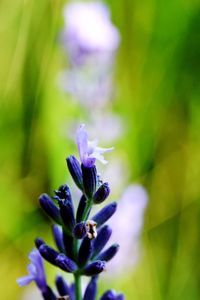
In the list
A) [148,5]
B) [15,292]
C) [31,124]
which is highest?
[148,5]

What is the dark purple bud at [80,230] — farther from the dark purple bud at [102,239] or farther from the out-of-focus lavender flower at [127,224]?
the out-of-focus lavender flower at [127,224]

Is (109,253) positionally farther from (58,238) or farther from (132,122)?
(132,122)

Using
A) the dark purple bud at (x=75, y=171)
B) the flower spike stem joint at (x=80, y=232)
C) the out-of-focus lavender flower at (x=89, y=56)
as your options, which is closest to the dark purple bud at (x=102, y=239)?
the flower spike stem joint at (x=80, y=232)

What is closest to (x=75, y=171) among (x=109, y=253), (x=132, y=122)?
(x=109, y=253)

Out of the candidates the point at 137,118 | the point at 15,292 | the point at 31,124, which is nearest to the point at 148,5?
the point at 137,118

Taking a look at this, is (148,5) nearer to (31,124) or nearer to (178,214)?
(31,124)

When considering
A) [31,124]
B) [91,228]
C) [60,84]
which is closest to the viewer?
[91,228]

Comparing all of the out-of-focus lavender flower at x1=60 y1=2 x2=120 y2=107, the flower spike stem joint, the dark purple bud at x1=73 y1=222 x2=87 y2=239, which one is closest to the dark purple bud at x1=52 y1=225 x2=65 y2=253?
the flower spike stem joint
